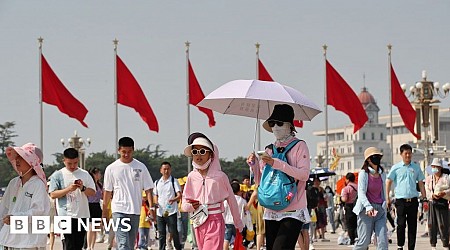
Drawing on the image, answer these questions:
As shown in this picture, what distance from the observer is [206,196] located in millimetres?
11211

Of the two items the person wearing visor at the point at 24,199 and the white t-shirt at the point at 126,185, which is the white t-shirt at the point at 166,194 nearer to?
the white t-shirt at the point at 126,185

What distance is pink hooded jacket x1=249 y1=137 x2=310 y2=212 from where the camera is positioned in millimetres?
10531

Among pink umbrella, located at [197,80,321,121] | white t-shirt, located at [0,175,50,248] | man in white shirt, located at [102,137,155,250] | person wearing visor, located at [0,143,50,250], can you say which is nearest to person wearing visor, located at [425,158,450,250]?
man in white shirt, located at [102,137,155,250]

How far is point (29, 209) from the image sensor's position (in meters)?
10.1

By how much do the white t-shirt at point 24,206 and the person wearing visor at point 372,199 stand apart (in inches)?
207

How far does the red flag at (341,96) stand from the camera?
38312 millimetres

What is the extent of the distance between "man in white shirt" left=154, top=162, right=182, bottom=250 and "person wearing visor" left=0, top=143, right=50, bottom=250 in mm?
8943

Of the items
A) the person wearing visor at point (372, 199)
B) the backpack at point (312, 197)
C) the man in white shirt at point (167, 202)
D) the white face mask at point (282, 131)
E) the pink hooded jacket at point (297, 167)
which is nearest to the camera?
the pink hooded jacket at point (297, 167)

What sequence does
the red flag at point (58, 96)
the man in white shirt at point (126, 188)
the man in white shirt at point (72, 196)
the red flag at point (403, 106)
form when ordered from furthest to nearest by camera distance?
the red flag at point (403, 106) → the red flag at point (58, 96) → the man in white shirt at point (72, 196) → the man in white shirt at point (126, 188)

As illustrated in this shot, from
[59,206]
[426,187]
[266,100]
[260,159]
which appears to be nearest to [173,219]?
[426,187]

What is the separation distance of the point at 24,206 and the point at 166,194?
935 centimetres

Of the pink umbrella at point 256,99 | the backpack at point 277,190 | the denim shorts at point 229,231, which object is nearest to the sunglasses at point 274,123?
the backpack at point 277,190

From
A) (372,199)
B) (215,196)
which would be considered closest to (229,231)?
(372,199)

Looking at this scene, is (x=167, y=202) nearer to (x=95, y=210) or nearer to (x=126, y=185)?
(x=95, y=210)
